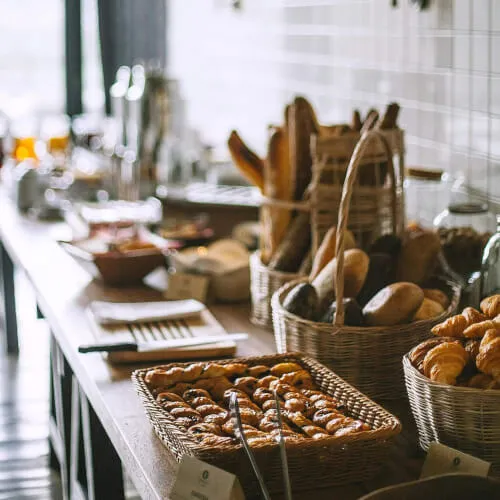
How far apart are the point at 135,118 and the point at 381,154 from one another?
184 cm

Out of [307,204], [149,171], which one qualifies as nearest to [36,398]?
[149,171]

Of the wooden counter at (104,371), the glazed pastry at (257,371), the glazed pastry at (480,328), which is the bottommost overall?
the wooden counter at (104,371)

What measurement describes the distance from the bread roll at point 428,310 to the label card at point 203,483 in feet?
2.03

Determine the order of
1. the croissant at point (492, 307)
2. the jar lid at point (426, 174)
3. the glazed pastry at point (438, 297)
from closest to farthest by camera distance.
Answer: the croissant at point (492, 307), the glazed pastry at point (438, 297), the jar lid at point (426, 174)

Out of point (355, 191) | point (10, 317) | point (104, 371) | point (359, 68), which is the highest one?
point (359, 68)

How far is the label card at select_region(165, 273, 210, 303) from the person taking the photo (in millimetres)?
2410

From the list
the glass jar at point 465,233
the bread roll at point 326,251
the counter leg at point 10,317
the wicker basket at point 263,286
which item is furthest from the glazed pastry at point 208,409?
the counter leg at point 10,317

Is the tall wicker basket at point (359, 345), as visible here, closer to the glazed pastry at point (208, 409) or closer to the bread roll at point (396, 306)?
the bread roll at point (396, 306)

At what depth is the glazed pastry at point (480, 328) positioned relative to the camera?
1382 millimetres

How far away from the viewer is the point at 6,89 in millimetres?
7090

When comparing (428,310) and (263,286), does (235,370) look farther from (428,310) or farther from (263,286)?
(263,286)

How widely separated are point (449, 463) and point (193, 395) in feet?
1.45

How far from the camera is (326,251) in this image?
1.98 meters

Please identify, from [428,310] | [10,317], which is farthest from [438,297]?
[10,317]
